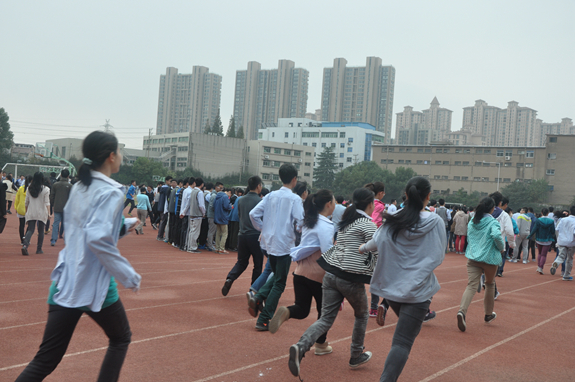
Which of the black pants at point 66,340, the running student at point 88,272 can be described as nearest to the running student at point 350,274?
the black pants at point 66,340

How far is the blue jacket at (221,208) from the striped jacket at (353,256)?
9.63 metres

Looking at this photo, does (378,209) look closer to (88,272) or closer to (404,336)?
(404,336)

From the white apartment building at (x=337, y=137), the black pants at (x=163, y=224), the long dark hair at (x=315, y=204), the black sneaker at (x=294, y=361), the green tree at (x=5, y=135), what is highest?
the white apartment building at (x=337, y=137)

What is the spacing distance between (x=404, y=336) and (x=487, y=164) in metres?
87.3

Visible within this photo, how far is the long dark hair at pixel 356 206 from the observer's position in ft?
15.5

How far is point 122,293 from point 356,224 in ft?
15.1

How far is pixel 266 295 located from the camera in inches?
249

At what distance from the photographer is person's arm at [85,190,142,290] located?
9.05 ft

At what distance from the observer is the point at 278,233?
6.12m

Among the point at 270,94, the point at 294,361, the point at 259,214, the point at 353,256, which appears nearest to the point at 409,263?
the point at 353,256

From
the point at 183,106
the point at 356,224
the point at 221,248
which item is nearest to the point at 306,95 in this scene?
the point at 183,106

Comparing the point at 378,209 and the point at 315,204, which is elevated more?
the point at 315,204

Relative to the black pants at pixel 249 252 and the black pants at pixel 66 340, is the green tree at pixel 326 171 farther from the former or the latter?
the black pants at pixel 66 340

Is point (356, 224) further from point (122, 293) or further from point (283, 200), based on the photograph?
point (122, 293)
